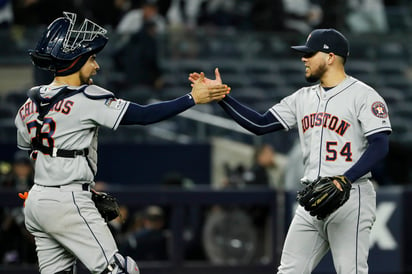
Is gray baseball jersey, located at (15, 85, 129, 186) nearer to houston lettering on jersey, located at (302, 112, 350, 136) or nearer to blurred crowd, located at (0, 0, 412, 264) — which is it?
houston lettering on jersey, located at (302, 112, 350, 136)

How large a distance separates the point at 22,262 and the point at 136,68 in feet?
13.1

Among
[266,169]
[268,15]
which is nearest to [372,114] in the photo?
[266,169]

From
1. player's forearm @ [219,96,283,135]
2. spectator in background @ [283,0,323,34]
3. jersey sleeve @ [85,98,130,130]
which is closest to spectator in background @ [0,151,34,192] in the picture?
player's forearm @ [219,96,283,135]

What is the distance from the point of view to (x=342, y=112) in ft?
19.2

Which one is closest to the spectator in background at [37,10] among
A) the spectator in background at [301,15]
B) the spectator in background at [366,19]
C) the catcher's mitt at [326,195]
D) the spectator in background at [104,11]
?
the spectator in background at [104,11]

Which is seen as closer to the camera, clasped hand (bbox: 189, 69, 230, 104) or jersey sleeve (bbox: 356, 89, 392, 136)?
jersey sleeve (bbox: 356, 89, 392, 136)

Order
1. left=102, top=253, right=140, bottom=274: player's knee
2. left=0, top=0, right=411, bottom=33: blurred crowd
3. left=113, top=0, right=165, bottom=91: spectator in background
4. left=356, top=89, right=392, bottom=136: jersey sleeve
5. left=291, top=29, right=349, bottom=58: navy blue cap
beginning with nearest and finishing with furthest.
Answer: left=102, top=253, right=140, bottom=274: player's knee, left=356, top=89, right=392, bottom=136: jersey sleeve, left=291, top=29, right=349, bottom=58: navy blue cap, left=113, top=0, right=165, bottom=91: spectator in background, left=0, top=0, right=411, bottom=33: blurred crowd

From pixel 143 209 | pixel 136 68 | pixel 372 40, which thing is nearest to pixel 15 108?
pixel 136 68

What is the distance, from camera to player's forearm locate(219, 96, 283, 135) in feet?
20.6

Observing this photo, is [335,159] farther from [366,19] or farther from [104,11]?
[366,19]

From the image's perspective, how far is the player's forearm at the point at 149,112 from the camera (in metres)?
5.58

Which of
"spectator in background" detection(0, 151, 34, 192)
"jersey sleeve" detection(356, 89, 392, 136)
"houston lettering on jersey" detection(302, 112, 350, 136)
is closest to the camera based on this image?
"jersey sleeve" detection(356, 89, 392, 136)

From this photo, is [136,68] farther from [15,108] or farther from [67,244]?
[67,244]

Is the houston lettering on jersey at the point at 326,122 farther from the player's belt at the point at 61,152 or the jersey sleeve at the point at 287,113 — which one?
the player's belt at the point at 61,152
